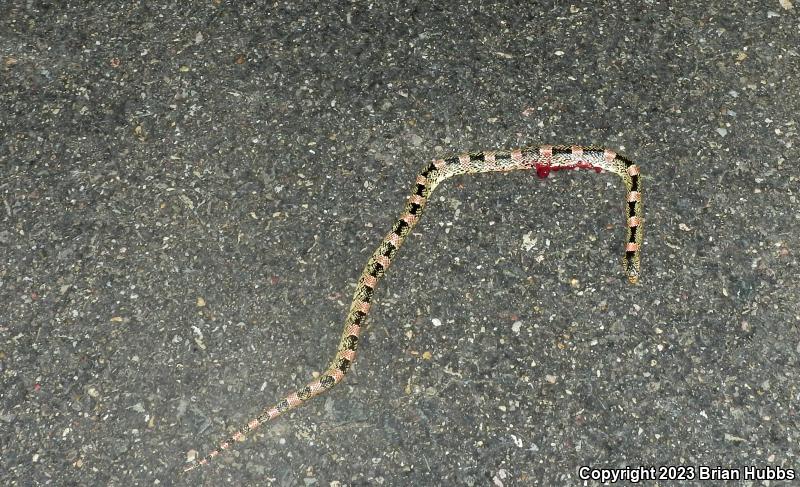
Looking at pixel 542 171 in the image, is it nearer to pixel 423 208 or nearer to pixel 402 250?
pixel 423 208

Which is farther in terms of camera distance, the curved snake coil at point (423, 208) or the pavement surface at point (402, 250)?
the curved snake coil at point (423, 208)

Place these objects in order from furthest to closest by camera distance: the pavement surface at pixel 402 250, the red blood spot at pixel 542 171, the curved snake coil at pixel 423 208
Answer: the red blood spot at pixel 542 171
the curved snake coil at pixel 423 208
the pavement surface at pixel 402 250

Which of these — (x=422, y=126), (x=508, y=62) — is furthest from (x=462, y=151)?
(x=508, y=62)

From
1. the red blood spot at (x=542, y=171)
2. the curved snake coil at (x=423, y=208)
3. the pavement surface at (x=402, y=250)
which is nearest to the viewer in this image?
the pavement surface at (x=402, y=250)

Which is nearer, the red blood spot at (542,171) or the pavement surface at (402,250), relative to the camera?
the pavement surface at (402,250)

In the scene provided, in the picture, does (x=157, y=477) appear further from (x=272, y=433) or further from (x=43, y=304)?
(x=43, y=304)

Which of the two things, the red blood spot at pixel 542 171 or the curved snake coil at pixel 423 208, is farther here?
the red blood spot at pixel 542 171
